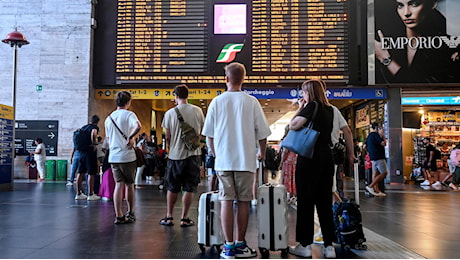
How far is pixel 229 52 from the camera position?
1100 centimetres

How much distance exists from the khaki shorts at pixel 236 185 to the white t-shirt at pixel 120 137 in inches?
82.9

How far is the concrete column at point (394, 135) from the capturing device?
38.2 feet

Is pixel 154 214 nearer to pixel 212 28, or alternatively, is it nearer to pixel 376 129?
pixel 376 129

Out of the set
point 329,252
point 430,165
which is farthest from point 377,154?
point 329,252

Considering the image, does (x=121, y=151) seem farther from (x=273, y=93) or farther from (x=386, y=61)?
(x=386, y=61)

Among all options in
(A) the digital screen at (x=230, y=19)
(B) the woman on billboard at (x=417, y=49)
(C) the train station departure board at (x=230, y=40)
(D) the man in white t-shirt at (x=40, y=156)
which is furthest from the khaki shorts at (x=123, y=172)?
(B) the woman on billboard at (x=417, y=49)

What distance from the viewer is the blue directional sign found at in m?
11.4

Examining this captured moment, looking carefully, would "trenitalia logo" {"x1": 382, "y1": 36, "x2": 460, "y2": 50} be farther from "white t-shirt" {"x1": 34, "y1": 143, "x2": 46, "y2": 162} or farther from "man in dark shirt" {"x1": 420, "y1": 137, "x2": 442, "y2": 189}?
"white t-shirt" {"x1": 34, "y1": 143, "x2": 46, "y2": 162}

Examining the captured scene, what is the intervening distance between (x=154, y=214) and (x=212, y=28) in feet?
23.3

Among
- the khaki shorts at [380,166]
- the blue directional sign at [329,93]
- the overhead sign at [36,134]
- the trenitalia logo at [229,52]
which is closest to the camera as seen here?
the khaki shorts at [380,166]

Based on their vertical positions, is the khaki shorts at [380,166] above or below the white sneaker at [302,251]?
above

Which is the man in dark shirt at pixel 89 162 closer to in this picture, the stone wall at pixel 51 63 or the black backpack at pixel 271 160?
the black backpack at pixel 271 160

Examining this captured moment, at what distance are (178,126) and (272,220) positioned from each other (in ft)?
6.31

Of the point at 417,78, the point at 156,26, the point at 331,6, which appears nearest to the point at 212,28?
the point at 156,26
